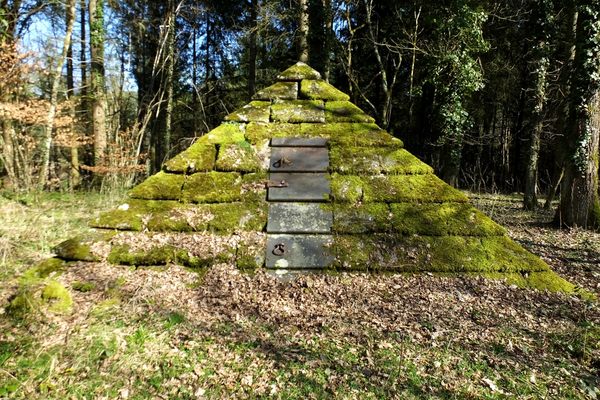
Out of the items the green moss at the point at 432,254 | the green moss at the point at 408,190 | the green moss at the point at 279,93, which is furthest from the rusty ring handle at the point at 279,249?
the green moss at the point at 279,93

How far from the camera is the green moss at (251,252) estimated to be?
3979 millimetres

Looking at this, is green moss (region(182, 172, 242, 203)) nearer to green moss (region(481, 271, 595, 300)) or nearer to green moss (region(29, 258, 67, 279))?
green moss (region(29, 258, 67, 279))

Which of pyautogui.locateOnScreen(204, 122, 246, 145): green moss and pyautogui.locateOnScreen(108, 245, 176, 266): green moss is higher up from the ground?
pyautogui.locateOnScreen(204, 122, 246, 145): green moss

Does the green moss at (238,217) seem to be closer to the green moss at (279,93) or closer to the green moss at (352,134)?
the green moss at (352,134)

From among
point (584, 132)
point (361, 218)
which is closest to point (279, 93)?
point (361, 218)

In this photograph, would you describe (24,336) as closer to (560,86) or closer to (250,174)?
(250,174)

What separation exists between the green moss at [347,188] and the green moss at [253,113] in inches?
55.5

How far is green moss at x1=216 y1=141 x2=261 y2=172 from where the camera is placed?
4.76m

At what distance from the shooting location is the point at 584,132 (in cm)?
784

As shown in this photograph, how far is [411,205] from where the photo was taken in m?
4.48

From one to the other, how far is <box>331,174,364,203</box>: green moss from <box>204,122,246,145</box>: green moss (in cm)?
141

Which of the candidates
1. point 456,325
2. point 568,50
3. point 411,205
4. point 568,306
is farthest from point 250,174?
point 568,50

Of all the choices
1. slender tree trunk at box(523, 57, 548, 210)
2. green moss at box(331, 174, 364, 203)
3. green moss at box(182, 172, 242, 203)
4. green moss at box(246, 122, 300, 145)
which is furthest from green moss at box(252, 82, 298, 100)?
slender tree trunk at box(523, 57, 548, 210)

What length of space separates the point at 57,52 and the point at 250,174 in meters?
14.5
